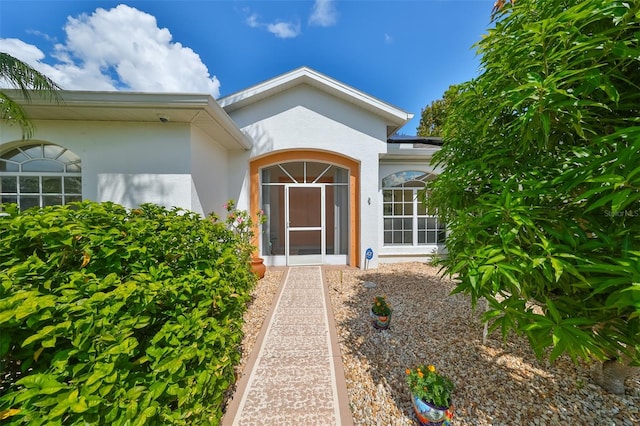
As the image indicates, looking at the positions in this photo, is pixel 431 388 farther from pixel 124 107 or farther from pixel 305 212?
pixel 124 107

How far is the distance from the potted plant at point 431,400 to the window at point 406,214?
638 cm

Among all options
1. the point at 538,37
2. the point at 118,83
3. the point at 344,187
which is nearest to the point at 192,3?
the point at 118,83

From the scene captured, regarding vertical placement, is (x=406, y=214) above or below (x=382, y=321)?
above

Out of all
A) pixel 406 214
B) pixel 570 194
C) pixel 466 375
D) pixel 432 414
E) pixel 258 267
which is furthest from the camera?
pixel 406 214

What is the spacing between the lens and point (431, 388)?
2217 mm

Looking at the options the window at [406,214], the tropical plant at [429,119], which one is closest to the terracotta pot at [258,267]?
the window at [406,214]

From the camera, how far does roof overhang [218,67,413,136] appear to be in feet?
21.7

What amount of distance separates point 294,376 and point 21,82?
6.30m

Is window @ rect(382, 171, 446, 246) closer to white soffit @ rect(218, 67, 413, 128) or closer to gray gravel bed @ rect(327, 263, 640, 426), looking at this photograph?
white soffit @ rect(218, 67, 413, 128)

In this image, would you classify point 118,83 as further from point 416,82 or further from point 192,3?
point 416,82

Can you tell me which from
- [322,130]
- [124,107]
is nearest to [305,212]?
[322,130]

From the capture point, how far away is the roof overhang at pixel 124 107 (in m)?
3.96

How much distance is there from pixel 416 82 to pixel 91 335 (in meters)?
10.3

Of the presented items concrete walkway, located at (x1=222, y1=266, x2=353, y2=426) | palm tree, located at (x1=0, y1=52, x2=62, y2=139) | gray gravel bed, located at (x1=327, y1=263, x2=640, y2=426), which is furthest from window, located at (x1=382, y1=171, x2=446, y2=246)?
palm tree, located at (x1=0, y1=52, x2=62, y2=139)
